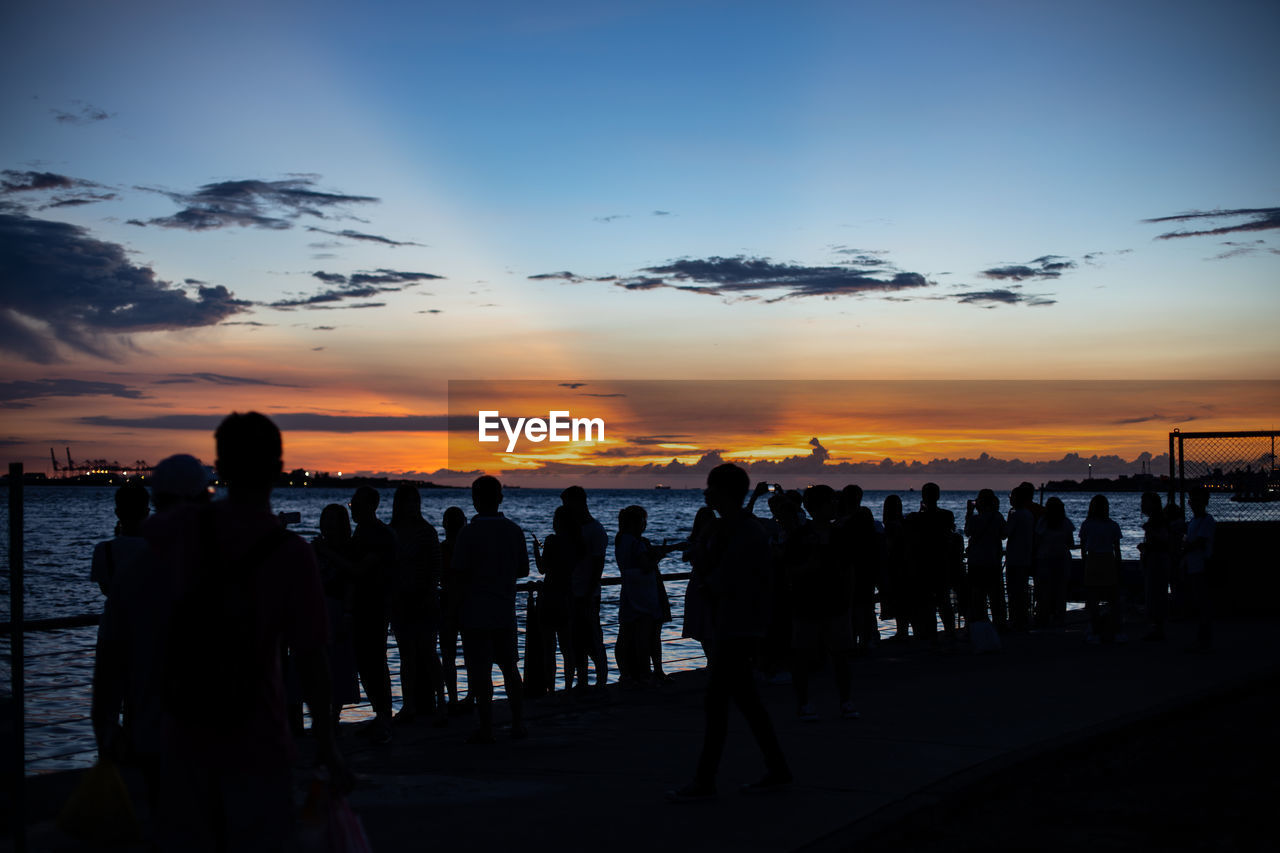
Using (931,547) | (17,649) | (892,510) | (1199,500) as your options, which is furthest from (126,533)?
(1199,500)

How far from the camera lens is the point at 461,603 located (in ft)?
29.8

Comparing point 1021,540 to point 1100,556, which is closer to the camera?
point 1100,556

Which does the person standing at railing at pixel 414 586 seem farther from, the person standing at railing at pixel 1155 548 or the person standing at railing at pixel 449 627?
the person standing at railing at pixel 1155 548

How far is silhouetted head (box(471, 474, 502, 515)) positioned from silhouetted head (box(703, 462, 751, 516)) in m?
2.12

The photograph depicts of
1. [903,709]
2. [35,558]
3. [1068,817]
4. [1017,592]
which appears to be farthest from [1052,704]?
[35,558]

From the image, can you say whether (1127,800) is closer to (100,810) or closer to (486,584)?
(486,584)

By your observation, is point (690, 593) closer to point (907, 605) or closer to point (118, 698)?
point (907, 605)

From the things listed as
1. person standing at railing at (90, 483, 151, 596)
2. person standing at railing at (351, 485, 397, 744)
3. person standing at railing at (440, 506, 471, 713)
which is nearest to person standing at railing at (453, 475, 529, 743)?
person standing at railing at (440, 506, 471, 713)

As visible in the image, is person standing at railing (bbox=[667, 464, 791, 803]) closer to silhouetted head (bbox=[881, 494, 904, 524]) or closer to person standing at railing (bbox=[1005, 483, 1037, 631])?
silhouetted head (bbox=[881, 494, 904, 524])

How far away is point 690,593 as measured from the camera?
501 inches

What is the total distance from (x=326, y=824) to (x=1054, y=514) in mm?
14787

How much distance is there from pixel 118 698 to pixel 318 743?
922 mm

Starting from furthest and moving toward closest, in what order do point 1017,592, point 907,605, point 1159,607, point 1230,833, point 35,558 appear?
point 35,558 < point 1017,592 < point 907,605 < point 1159,607 < point 1230,833

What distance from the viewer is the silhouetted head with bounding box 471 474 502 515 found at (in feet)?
29.3
